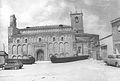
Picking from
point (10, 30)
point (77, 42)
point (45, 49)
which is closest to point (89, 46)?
point (77, 42)

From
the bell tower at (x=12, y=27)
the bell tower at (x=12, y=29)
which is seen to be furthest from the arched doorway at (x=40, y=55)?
the bell tower at (x=12, y=27)

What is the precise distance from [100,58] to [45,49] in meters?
21.9

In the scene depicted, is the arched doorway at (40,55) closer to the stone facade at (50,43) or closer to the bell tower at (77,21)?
the stone facade at (50,43)

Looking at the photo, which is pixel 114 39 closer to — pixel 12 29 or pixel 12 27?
pixel 12 29

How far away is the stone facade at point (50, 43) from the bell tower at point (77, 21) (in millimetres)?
11103

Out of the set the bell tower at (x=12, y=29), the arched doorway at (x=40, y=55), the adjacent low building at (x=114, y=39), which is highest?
the bell tower at (x=12, y=29)

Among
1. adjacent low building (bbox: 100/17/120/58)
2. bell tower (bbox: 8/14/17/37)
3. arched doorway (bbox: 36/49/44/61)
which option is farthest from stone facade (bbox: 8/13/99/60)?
adjacent low building (bbox: 100/17/120/58)

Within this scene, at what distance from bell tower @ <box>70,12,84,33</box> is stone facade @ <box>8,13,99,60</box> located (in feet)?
36.4

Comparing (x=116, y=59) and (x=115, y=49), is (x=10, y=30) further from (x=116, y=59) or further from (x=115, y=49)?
(x=116, y=59)

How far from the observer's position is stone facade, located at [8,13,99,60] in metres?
46.8

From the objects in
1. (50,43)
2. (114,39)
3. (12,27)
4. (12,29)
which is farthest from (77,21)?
(114,39)

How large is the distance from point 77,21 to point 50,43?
21235 mm

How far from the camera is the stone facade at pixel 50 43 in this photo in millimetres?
46812

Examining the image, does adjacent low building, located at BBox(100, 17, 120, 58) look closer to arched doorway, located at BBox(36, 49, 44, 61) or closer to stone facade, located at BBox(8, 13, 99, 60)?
stone facade, located at BBox(8, 13, 99, 60)
